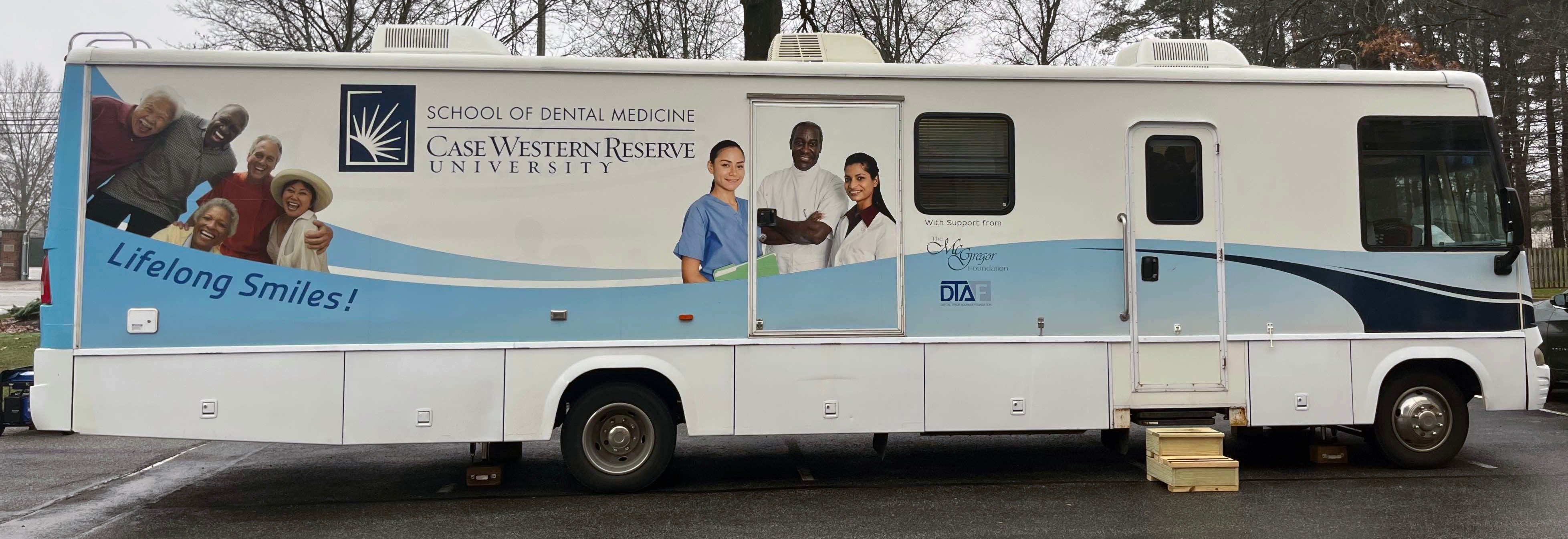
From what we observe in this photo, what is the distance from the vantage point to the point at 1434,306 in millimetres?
6906

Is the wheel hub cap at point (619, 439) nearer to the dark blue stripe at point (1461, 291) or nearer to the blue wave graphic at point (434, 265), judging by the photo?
the blue wave graphic at point (434, 265)

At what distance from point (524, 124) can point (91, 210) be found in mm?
2585

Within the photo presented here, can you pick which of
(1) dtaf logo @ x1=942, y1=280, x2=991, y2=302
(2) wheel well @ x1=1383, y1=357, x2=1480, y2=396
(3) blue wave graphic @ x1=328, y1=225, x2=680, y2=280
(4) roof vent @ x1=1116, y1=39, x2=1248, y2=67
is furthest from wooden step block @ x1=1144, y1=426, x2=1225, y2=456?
(3) blue wave graphic @ x1=328, y1=225, x2=680, y2=280

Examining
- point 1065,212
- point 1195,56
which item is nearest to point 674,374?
point 1065,212

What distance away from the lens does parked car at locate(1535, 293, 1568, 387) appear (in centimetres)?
1021

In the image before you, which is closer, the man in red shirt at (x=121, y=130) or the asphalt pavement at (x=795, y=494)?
the asphalt pavement at (x=795, y=494)

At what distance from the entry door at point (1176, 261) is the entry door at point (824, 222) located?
1.62m

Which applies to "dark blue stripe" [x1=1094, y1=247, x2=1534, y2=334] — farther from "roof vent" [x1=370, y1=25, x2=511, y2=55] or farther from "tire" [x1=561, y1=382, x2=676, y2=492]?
"roof vent" [x1=370, y1=25, x2=511, y2=55]

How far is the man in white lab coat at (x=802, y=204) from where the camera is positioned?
6426 mm

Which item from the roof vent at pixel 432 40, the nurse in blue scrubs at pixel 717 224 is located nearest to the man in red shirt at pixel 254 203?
the roof vent at pixel 432 40

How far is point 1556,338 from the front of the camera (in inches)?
405

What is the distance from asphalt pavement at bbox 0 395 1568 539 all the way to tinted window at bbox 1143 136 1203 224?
183 cm

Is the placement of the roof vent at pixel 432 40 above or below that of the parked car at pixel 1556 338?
above

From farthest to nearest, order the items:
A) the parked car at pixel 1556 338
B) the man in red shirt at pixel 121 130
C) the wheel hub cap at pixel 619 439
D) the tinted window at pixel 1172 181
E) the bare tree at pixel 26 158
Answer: the bare tree at pixel 26 158
the parked car at pixel 1556 338
the tinted window at pixel 1172 181
the wheel hub cap at pixel 619 439
the man in red shirt at pixel 121 130
